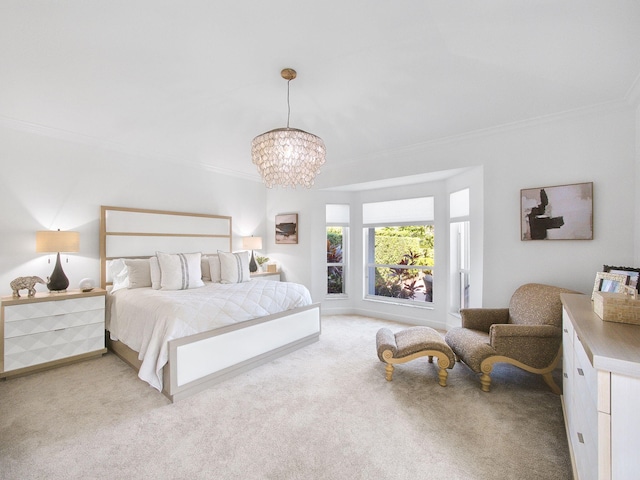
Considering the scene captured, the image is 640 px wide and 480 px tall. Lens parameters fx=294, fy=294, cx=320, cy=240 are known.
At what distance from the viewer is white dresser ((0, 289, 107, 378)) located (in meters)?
2.85

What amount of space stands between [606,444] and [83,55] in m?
3.59

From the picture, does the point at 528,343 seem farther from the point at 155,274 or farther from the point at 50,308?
the point at 50,308

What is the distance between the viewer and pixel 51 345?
306 cm

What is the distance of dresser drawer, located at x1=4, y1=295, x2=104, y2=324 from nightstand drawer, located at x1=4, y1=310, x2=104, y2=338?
0.11 feet

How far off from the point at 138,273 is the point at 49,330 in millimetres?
993

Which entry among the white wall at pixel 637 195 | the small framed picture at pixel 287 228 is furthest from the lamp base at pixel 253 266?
the white wall at pixel 637 195

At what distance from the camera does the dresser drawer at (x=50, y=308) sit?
9.39 ft

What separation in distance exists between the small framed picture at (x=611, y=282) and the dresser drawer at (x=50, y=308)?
4.62 metres

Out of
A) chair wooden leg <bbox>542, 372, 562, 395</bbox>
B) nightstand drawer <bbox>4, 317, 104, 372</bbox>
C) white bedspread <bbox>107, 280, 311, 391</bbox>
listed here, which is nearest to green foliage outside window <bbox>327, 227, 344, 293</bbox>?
white bedspread <bbox>107, 280, 311, 391</bbox>

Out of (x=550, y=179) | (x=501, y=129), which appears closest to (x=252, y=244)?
(x=501, y=129)

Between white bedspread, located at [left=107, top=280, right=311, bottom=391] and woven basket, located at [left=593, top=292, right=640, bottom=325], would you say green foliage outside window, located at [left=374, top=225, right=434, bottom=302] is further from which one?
woven basket, located at [left=593, top=292, right=640, bottom=325]

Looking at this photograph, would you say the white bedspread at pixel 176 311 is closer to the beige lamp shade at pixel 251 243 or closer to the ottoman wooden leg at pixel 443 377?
the beige lamp shade at pixel 251 243

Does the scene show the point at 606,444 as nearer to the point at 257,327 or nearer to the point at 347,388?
the point at 347,388

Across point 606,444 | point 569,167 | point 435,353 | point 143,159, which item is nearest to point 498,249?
point 569,167
